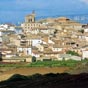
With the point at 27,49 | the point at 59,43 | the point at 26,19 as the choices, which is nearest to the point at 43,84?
the point at 27,49

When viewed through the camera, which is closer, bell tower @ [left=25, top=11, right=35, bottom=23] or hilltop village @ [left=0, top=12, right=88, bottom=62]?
hilltop village @ [left=0, top=12, right=88, bottom=62]

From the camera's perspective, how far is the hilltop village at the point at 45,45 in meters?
58.0

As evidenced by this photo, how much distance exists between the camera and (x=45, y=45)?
70188 mm

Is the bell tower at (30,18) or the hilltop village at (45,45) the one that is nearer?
the hilltop village at (45,45)

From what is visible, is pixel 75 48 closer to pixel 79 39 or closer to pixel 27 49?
pixel 27 49

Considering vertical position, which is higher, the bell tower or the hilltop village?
the bell tower

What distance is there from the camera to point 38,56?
59375mm

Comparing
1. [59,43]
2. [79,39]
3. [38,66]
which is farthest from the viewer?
[79,39]

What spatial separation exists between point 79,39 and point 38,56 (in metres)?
21.1

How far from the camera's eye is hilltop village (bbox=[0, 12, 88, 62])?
190ft

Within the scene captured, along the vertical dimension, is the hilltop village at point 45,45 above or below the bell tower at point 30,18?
below

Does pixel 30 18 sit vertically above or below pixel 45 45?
above

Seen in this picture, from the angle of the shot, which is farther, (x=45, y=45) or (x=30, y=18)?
(x=30, y=18)

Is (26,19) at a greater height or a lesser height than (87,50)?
greater
